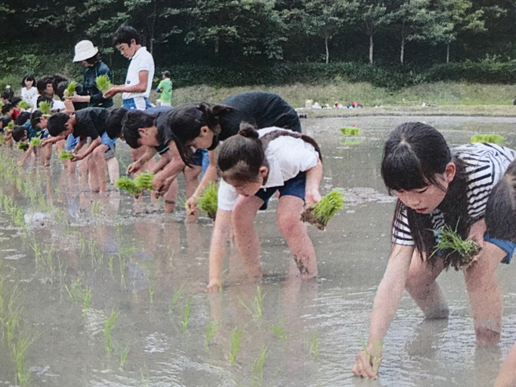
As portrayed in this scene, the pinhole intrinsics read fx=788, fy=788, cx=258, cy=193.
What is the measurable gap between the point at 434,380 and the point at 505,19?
37428mm

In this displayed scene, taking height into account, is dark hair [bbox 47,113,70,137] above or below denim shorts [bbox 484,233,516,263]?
below

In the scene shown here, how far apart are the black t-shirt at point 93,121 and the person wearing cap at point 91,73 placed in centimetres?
58

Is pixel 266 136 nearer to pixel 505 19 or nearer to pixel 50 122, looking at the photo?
pixel 50 122

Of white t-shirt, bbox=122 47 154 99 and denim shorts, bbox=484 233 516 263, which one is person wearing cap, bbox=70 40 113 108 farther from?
denim shorts, bbox=484 233 516 263

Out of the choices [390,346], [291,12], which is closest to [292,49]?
[291,12]

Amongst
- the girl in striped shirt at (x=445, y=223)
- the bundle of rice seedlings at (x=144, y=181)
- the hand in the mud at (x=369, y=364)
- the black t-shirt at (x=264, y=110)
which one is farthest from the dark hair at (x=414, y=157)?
the bundle of rice seedlings at (x=144, y=181)

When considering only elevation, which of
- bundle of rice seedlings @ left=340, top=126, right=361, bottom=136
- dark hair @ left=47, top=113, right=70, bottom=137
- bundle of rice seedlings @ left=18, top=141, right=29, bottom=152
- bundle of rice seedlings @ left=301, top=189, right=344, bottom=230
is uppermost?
bundle of rice seedlings @ left=301, top=189, right=344, bottom=230

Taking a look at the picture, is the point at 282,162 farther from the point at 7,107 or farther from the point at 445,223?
the point at 7,107

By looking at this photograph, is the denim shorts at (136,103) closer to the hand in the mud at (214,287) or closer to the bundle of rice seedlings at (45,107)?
the bundle of rice seedlings at (45,107)

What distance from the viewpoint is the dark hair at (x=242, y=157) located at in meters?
3.73

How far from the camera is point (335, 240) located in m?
5.43

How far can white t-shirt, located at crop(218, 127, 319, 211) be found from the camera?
13.4 ft

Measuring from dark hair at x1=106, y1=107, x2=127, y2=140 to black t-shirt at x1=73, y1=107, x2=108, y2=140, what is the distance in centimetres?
61

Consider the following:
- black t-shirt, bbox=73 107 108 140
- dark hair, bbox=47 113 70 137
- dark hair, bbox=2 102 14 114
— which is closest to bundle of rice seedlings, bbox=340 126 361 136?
dark hair, bbox=2 102 14 114
